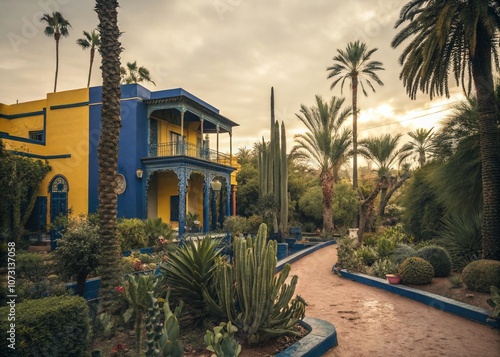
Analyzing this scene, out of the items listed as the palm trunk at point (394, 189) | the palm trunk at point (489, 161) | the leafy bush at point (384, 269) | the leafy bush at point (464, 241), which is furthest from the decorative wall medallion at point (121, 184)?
the palm trunk at point (489, 161)

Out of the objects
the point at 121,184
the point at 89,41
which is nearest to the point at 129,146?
the point at 121,184

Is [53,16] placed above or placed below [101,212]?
above

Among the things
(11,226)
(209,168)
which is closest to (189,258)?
(11,226)

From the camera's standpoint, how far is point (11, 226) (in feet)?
46.8

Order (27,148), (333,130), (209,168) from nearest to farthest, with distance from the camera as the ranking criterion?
(27,148) < (209,168) < (333,130)

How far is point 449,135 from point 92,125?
53.4ft

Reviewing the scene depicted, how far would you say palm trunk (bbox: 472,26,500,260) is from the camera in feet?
28.9

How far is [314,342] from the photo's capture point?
4.70 m

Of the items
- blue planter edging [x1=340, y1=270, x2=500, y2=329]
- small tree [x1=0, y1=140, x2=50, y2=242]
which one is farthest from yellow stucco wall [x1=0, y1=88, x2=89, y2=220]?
blue planter edging [x1=340, y1=270, x2=500, y2=329]

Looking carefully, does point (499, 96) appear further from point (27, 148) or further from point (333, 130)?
point (27, 148)

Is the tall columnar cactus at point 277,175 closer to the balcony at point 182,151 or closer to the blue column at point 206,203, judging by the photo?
the blue column at point 206,203

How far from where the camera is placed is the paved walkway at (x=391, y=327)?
200 inches

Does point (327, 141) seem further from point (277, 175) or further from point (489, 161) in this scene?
point (489, 161)

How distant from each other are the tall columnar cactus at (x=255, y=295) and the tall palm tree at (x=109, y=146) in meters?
2.65
